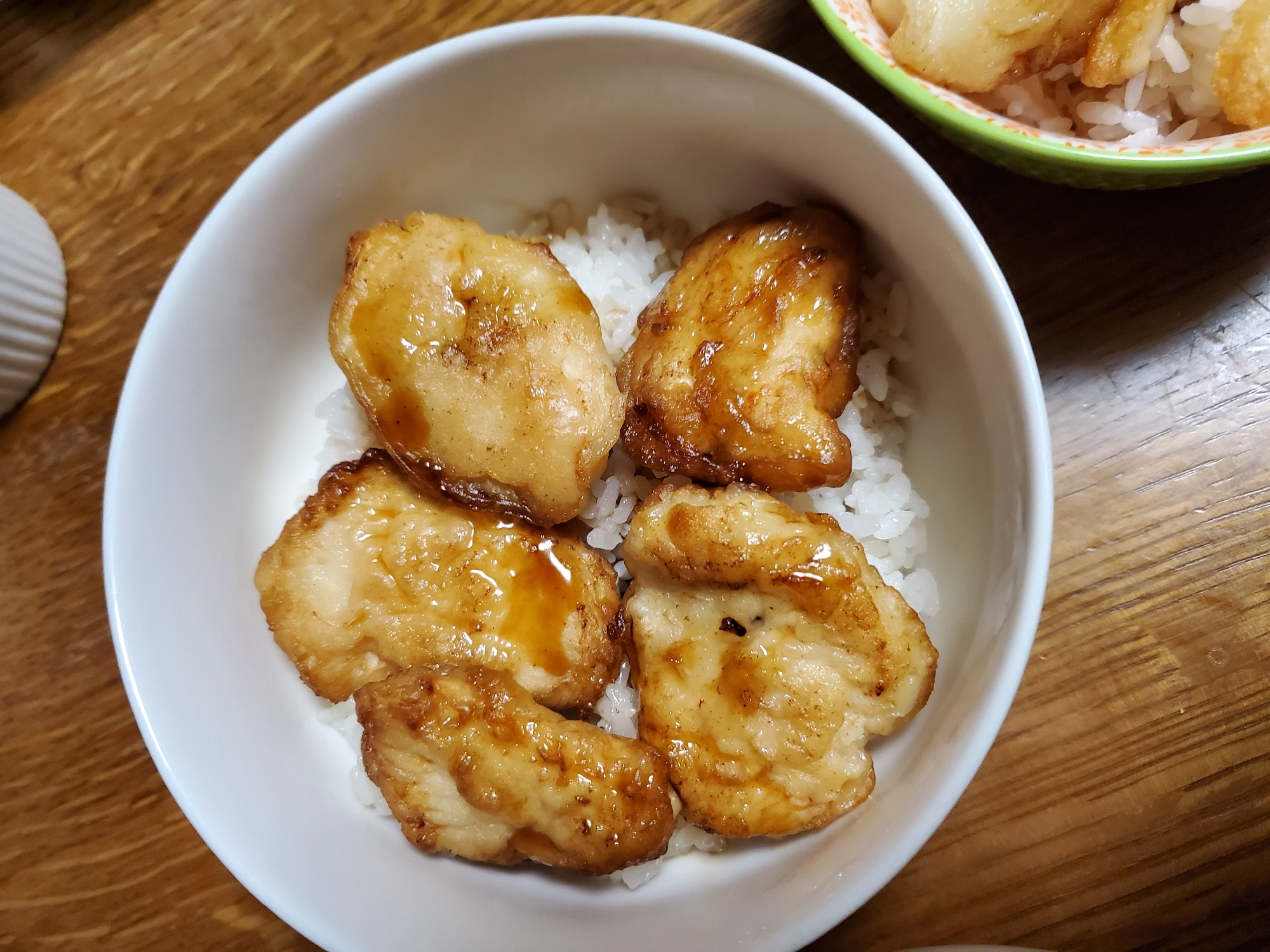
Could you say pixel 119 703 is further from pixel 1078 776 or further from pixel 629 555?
pixel 1078 776

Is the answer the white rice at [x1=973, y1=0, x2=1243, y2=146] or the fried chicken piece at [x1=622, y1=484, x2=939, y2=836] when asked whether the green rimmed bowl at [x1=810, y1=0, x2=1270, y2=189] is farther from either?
the fried chicken piece at [x1=622, y1=484, x2=939, y2=836]

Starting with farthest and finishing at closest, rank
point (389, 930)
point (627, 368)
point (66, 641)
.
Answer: point (66, 641) < point (627, 368) < point (389, 930)

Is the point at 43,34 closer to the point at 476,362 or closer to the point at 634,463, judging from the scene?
the point at 476,362

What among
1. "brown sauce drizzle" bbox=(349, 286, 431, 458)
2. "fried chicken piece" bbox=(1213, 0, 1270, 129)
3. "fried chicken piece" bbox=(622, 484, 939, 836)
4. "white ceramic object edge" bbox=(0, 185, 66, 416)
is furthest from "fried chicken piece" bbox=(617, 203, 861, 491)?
"white ceramic object edge" bbox=(0, 185, 66, 416)

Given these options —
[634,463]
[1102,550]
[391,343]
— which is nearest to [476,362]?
[391,343]

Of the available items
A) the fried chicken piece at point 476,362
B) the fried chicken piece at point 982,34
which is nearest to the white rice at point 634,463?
the fried chicken piece at point 476,362

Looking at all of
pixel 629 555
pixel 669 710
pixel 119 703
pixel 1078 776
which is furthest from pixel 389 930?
pixel 1078 776

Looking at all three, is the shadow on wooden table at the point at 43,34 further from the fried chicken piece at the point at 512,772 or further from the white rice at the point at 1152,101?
the white rice at the point at 1152,101
